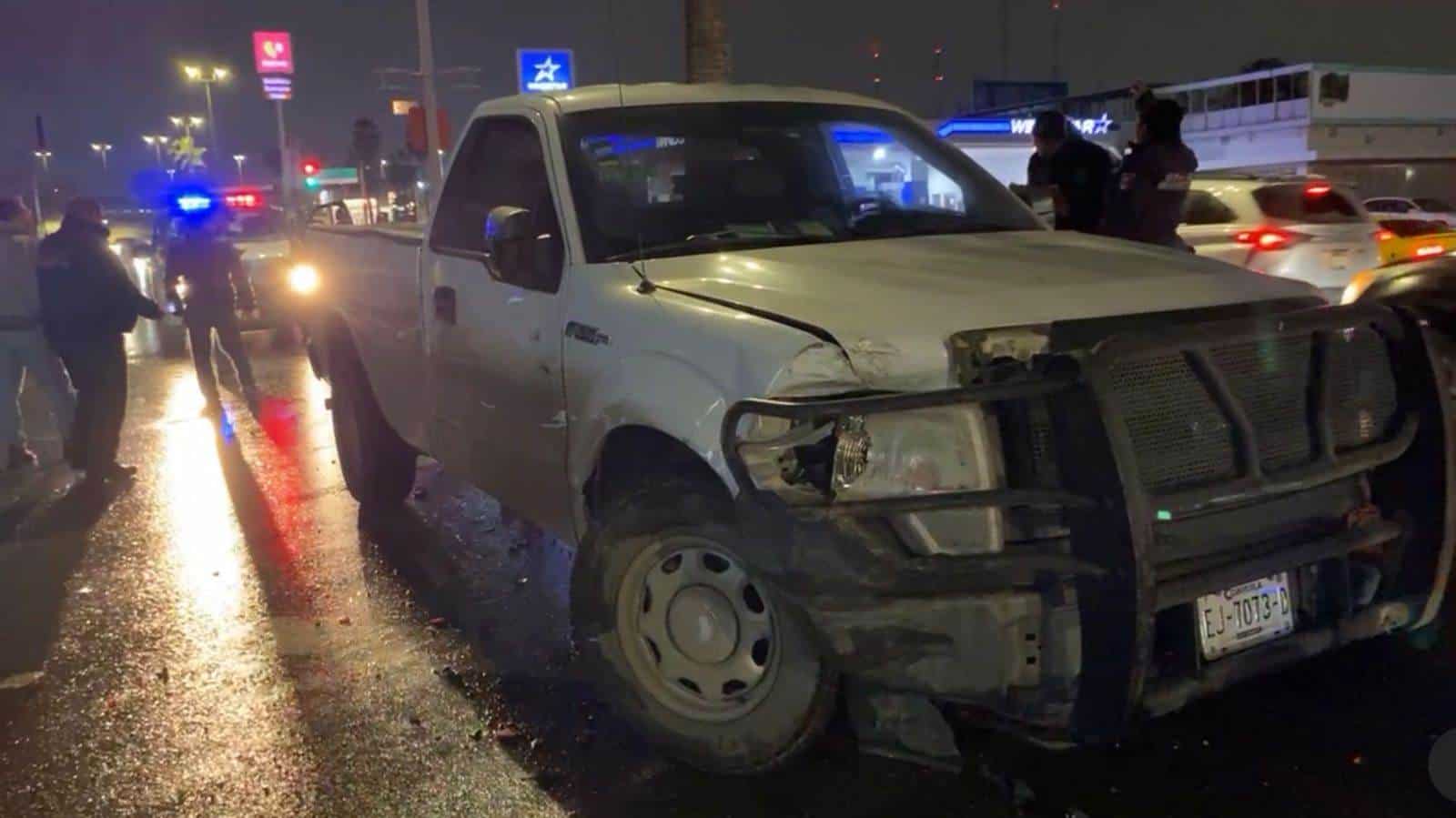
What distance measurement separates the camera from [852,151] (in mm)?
5152

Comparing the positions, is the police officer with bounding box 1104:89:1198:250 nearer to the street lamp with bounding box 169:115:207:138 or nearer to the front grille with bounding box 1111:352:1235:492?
the front grille with bounding box 1111:352:1235:492

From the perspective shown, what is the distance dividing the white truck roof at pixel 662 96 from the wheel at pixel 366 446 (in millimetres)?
2086

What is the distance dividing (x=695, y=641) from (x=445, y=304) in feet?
7.20

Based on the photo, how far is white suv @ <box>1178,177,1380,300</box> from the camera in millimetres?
10680

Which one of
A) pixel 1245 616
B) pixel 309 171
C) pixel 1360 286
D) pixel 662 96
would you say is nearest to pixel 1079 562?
pixel 1245 616

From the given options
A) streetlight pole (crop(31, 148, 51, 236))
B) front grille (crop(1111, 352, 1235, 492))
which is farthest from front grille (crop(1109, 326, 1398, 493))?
streetlight pole (crop(31, 148, 51, 236))

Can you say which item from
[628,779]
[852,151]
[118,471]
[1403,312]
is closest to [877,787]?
[628,779]

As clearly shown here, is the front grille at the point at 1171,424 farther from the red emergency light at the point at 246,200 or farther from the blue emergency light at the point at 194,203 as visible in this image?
the red emergency light at the point at 246,200

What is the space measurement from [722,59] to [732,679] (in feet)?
26.0

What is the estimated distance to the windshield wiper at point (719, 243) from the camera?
423cm

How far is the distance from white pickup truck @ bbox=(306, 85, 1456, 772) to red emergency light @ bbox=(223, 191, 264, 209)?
21.4 meters

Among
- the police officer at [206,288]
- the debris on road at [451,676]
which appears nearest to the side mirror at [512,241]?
the debris on road at [451,676]

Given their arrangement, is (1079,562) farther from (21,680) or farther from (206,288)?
(206,288)

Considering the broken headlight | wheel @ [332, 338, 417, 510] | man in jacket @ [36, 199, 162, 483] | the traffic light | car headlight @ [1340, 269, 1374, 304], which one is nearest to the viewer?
the broken headlight
